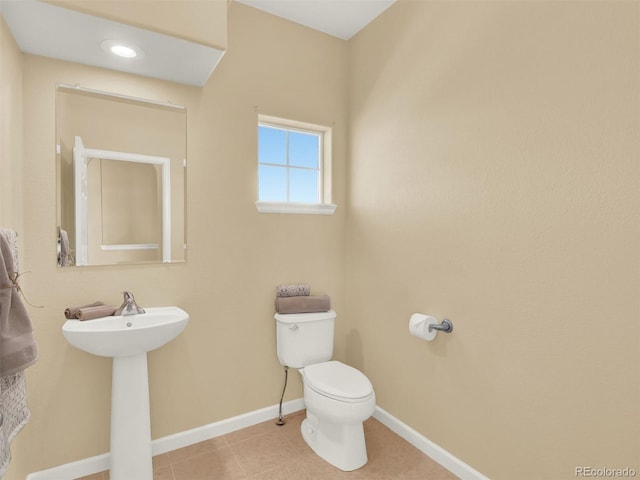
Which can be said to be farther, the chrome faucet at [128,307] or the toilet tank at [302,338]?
the toilet tank at [302,338]

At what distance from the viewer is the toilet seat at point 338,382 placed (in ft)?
6.09

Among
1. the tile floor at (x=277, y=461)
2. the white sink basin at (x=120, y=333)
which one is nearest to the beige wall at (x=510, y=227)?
the tile floor at (x=277, y=461)

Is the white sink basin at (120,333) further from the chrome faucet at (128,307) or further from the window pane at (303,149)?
the window pane at (303,149)

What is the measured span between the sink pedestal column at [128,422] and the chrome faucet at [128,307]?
0.23 metres

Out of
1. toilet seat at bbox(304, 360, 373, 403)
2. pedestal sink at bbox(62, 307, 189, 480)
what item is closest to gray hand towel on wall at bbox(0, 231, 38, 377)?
pedestal sink at bbox(62, 307, 189, 480)

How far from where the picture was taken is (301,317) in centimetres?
230

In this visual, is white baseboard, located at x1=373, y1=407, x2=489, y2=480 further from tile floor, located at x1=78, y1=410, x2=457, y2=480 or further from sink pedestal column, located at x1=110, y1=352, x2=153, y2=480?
sink pedestal column, located at x1=110, y1=352, x2=153, y2=480

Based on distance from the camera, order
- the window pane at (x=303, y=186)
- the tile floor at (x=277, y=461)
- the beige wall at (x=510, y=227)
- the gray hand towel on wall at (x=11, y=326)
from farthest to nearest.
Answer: the window pane at (x=303, y=186)
the tile floor at (x=277, y=461)
the beige wall at (x=510, y=227)
the gray hand towel on wall at (x=11, y=326)

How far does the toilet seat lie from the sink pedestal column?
0.90 m

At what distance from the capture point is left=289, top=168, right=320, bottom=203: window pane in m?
2.60

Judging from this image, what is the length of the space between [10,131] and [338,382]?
6.71 ft

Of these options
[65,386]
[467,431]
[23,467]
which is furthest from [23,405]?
[467,431]

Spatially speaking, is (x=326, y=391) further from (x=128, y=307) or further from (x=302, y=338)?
(x=128, y=307)

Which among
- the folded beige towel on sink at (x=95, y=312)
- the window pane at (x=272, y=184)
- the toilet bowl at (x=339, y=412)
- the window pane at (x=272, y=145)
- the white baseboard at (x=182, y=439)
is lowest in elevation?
the white baseboard at (x=182, y=439)
